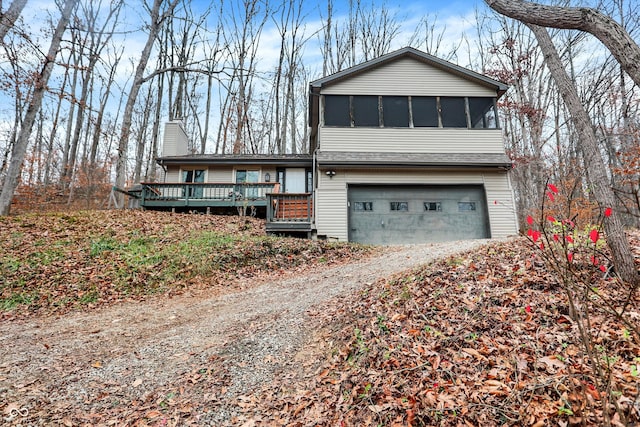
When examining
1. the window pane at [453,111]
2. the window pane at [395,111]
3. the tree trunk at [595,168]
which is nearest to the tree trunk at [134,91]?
the window pane at [395,111]

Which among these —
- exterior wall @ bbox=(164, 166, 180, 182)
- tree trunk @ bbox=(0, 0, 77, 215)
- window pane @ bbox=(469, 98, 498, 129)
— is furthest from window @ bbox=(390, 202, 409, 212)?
tree trunk @ bbox=(0, 0, 77, 215)

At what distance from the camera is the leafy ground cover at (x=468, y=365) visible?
2184 millimetres

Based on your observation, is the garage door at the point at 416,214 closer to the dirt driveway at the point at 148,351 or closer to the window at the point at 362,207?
the window at the point at 362,207

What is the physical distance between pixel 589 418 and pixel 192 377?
3.39 metres

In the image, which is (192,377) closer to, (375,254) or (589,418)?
(589,418)

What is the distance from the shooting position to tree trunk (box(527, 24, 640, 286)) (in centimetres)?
350

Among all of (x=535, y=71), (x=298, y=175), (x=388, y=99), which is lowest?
(x=298, y=175)

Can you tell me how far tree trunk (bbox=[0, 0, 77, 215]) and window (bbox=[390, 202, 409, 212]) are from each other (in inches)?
491

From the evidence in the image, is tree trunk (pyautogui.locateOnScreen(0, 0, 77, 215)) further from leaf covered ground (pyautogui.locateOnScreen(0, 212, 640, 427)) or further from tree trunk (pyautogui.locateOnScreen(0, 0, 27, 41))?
leaf covered ground (pyautogui.locateOnScreen(0, 212, 640, 427))

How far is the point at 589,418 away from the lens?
1.99 meters

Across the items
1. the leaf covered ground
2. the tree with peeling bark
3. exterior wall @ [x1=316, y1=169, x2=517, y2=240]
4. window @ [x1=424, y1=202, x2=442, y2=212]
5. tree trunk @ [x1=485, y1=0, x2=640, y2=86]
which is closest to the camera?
the leaf covered ground

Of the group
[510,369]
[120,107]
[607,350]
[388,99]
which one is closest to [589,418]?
[510,369]

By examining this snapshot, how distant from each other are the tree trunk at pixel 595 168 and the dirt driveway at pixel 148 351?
3437 mm

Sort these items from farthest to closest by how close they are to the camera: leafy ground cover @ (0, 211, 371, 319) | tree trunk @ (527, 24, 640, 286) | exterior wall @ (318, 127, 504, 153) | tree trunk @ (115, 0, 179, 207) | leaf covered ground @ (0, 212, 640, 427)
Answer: tree trunk @ (115, 0, 179, 207), exterior wall @ (318, 127, 504, 153), leafy ground cover @ (0, 211, 371, 319), tree trunk @ (527, 24, 640, 286), leaf covered ground @ (0, 212, 640, 427)
